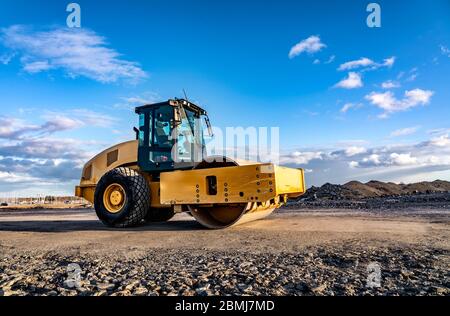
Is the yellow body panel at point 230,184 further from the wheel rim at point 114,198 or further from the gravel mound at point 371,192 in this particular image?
the gravel mound at point 371,192

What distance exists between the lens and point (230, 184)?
251 inches

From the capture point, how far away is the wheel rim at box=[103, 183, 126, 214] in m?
7.69

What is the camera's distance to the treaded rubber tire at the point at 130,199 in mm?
7336

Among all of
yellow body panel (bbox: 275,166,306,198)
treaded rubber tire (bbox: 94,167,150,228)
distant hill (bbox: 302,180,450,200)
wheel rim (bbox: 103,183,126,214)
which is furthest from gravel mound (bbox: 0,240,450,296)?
distant hill (bbox: 302,180,450,200)

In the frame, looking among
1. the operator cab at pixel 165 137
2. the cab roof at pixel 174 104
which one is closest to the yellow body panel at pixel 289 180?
the operator cab at pixel 165 137

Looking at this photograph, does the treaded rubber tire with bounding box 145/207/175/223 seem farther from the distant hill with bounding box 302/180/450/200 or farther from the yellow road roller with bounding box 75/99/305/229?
the distant hill with bounding box 302/180/450/200

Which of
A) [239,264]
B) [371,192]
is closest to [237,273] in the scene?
[239,264]

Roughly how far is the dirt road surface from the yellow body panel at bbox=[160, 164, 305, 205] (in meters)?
0.77

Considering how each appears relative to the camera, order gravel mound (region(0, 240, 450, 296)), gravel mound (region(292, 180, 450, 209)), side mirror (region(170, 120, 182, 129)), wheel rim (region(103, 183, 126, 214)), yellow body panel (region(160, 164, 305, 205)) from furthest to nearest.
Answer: gravel mound (region(292, 180, 450, 209)) → wheel rim (region(103, 183, 126, 214)) → side mirror (region(170, 120, 182, 129)) → yellow body panel (region(160, 164, 305, 205)) → gravel mound (region(0, 240, 450, 296))

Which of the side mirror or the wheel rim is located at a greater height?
the side mirror

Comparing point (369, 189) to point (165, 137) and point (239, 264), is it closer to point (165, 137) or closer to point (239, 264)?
point (165, 137)
